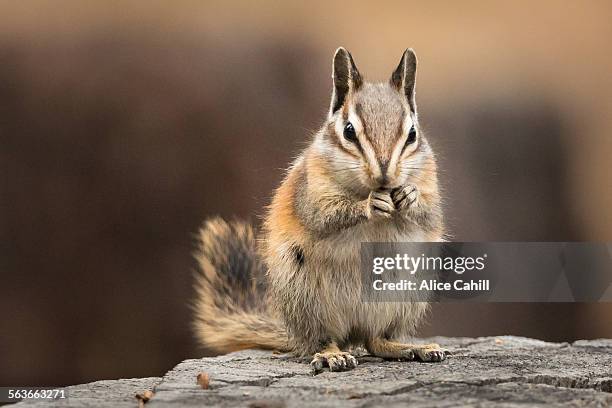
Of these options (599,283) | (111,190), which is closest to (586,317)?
(599,283)

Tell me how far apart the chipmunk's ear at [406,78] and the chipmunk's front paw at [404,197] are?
164 mm

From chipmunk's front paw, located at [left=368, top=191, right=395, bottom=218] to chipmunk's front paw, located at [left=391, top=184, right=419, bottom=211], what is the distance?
1cm

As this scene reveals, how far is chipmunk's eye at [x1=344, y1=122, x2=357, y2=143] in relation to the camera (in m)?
1.49

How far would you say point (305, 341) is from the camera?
166 centimetres

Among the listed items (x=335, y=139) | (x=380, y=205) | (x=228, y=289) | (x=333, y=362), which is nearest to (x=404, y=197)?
(x=380, y=205)

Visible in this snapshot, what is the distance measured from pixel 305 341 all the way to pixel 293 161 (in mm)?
411

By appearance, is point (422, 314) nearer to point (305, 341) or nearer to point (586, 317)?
point (305, 341)

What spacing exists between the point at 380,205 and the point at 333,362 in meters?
0.30

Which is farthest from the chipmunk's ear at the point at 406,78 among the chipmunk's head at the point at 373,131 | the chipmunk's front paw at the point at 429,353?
the chipmunk's front paw at the point at 429,353

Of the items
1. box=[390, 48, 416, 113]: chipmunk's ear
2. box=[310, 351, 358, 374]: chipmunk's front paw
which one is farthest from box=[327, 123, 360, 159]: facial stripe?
box=[310, 351, 358, 374]: chipmunk's front paw

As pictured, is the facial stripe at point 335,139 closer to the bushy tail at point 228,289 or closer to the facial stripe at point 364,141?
the facial stripe at point 364,141

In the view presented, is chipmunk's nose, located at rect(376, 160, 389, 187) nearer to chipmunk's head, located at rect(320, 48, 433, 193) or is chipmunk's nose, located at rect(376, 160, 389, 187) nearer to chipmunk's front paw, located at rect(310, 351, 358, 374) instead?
chipmunk's head, located at rect(320, 48, 433, 193)

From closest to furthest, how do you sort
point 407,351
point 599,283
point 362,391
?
point 362,391 < point 407,351 < point 599,283

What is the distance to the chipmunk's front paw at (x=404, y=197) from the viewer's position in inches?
59.2
